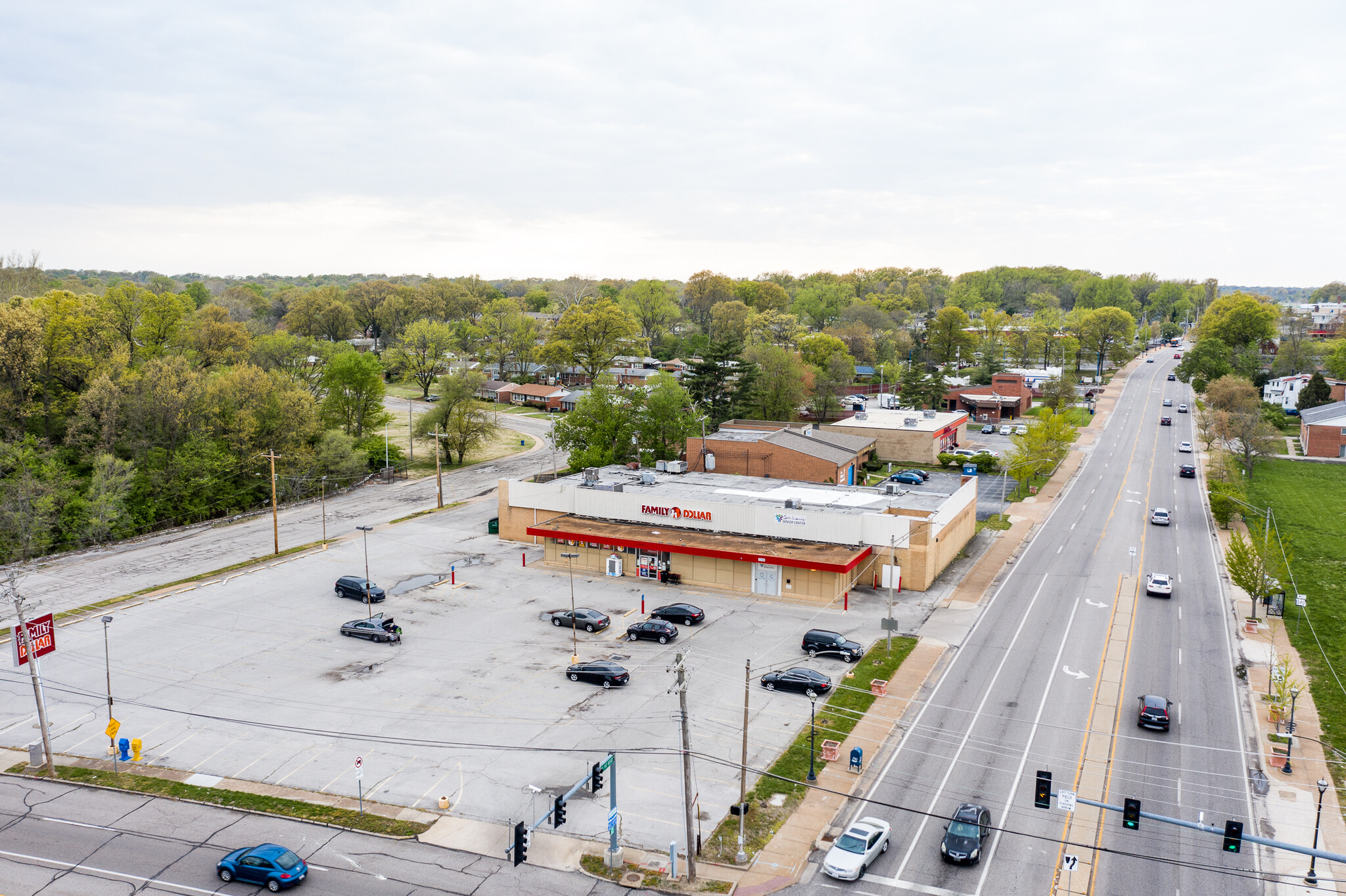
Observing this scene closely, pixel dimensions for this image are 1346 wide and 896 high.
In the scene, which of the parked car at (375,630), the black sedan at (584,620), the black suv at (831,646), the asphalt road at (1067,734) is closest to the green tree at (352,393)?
the parked car at (375,630)

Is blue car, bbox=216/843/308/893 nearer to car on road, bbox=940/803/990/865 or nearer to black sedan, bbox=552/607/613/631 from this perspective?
car on road, bbox=940/803/990/865

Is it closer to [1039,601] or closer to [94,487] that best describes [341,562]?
[94,487]

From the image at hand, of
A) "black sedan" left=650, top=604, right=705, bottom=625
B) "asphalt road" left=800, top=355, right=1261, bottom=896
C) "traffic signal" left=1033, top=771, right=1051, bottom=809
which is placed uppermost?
"traffic signal" left=1033, top=771, right=1051, bottom=809

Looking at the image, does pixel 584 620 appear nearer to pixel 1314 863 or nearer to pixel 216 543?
pixel 1314 863

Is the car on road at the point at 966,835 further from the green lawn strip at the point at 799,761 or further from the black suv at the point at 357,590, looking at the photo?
the black suv at the point at 357,590

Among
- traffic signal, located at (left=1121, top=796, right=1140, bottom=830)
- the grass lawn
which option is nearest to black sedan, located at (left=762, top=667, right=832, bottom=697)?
traffic signal, located at (left=1121, top=796, right=1140, bottom=830)
